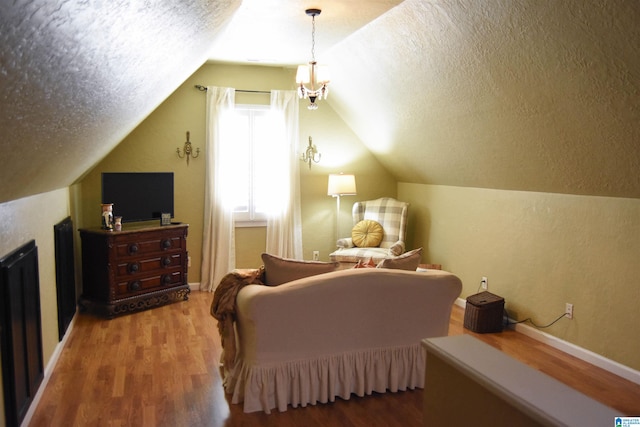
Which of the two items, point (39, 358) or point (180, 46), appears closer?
point (180, 46)

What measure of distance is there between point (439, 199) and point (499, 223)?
3.58 feet

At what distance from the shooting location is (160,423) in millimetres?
2861

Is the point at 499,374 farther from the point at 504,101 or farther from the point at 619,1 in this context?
the point at 504,101

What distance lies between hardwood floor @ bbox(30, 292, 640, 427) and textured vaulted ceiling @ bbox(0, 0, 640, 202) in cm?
134

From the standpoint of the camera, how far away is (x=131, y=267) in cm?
490

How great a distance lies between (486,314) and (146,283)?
3.35 meters

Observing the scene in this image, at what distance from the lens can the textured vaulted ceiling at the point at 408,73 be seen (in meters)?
1.63

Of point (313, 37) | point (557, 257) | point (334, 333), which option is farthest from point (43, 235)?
point (557, 257)

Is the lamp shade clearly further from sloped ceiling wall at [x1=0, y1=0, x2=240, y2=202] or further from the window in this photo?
sloped ceiling wall at [x1=0, y1=0, x2=240, y2=202]

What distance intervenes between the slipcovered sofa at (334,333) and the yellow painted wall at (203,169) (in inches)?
119

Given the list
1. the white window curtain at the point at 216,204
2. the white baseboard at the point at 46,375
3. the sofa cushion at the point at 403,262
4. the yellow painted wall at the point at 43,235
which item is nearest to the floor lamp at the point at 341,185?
the white window curtain at the point at 216,204

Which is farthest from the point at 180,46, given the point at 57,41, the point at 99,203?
the point at 99,203

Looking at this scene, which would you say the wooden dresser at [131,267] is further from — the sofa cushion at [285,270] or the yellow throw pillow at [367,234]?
the sofa cushion at [285,270]

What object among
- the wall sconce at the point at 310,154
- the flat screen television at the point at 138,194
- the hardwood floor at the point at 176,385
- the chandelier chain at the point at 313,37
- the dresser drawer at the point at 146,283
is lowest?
the hardwood floor at the point at 176,385
